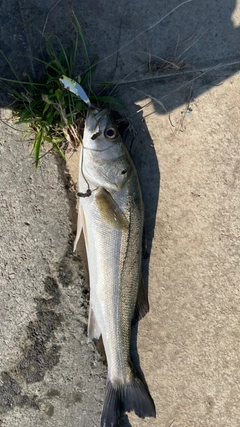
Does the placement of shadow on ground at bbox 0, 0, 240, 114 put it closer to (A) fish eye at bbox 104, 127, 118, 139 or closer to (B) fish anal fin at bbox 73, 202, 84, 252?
(A) fish eye at bbox 104, 127, 118, 139

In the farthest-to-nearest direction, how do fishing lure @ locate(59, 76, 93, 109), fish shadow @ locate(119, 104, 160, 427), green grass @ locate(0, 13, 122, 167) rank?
fish shadow @ locate(119, 104, 160, 427) < green grass @ locate(0, 13, 122, 167) < fishing lure @ locate(59, 76, 93, 109)

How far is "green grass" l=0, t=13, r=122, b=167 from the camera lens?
2.97 m

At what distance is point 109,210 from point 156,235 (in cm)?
66

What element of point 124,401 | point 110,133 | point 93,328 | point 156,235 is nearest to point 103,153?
point 110,133

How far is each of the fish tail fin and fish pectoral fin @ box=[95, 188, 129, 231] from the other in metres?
1.40

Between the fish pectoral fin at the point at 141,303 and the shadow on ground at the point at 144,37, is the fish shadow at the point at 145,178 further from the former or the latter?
the shadow on ground at the point at 144,37

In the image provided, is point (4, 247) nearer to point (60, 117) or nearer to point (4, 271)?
point (4, 271)

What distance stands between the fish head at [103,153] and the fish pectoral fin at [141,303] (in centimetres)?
95

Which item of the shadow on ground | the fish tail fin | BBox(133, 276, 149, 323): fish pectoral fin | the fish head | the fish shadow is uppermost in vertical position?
the shadow on ground

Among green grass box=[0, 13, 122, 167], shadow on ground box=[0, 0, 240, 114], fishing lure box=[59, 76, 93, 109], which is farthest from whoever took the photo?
shadow on ground box=[0, 0, 240, 114]

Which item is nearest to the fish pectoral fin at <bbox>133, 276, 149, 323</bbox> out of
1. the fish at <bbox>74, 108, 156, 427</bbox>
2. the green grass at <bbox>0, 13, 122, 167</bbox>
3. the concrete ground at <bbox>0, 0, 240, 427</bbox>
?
the fish at <bbox>74, 108, 156, 427</bbox>

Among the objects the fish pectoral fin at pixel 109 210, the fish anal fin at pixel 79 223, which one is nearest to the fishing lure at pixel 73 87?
the fish pectoral fin at pixel 109 210

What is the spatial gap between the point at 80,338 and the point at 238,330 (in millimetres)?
1465

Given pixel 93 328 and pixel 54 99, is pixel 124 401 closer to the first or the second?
pixel 93 328
